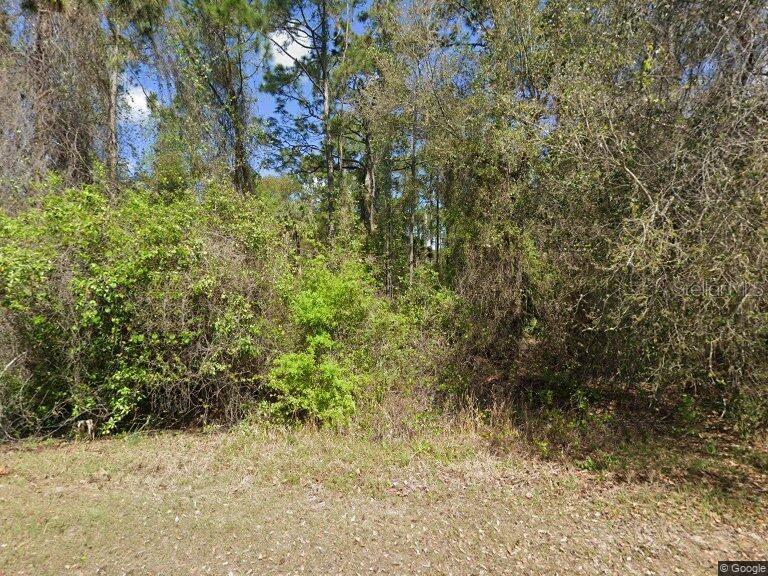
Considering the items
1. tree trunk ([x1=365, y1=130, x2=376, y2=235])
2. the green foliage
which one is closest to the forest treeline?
the green foliage

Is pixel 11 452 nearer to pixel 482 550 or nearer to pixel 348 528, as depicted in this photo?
pixel 348 528

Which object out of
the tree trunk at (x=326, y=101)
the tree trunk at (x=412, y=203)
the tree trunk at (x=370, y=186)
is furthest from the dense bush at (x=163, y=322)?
the tree trunk at (x=370, y=186)

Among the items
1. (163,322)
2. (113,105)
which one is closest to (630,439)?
(163,322)

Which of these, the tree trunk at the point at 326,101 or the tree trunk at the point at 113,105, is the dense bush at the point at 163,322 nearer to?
the tree trunk at the point at 113,105

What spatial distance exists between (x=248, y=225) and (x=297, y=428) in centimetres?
354

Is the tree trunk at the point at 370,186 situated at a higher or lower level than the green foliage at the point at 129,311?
higher

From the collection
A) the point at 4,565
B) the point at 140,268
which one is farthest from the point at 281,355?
the point at 4,565

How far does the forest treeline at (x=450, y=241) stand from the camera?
14.1 feet

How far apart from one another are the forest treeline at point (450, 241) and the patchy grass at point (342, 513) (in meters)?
1.24

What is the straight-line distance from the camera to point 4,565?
312cm

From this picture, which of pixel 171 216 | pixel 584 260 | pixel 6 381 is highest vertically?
pixel 171 216

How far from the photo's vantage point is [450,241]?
1084 cm

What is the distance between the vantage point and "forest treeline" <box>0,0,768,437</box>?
4.30 m

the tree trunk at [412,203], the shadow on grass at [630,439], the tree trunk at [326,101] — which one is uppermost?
the tree trunk at [326,101]
